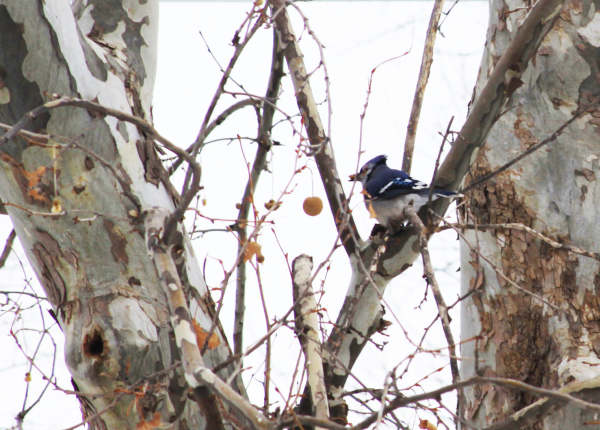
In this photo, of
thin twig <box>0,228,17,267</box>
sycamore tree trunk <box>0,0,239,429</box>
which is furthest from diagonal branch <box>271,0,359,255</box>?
thin twig <box>0,228,17,267</box>

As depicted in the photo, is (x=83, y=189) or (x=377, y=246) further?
(x=377, y=246)

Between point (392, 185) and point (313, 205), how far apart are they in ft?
5.53

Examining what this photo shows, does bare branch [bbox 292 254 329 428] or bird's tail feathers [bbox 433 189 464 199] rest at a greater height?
bird's tail feathers [bbox 433 189 464 199]

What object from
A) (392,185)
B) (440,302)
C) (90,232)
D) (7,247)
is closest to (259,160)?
(392,185)

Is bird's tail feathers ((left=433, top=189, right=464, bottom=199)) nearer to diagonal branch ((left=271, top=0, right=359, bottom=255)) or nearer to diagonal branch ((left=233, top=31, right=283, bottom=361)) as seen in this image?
diagonal branch ((left=271, top=0, right=359, bottom=255))

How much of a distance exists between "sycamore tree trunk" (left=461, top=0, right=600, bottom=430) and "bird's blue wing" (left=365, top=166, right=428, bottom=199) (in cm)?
52

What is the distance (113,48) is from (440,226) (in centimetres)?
162

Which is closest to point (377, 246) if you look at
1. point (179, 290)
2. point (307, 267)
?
point (307, 267)

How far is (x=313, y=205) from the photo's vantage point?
3027mm

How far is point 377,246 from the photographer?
299cm

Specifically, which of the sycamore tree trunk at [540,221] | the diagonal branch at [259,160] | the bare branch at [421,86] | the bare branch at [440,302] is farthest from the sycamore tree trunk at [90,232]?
the sycamore tree trunk at [540,221]

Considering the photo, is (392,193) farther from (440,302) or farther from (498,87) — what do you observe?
(440,302)

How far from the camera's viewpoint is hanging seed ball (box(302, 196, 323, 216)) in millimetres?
3025

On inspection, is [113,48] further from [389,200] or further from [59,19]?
[389,200]
